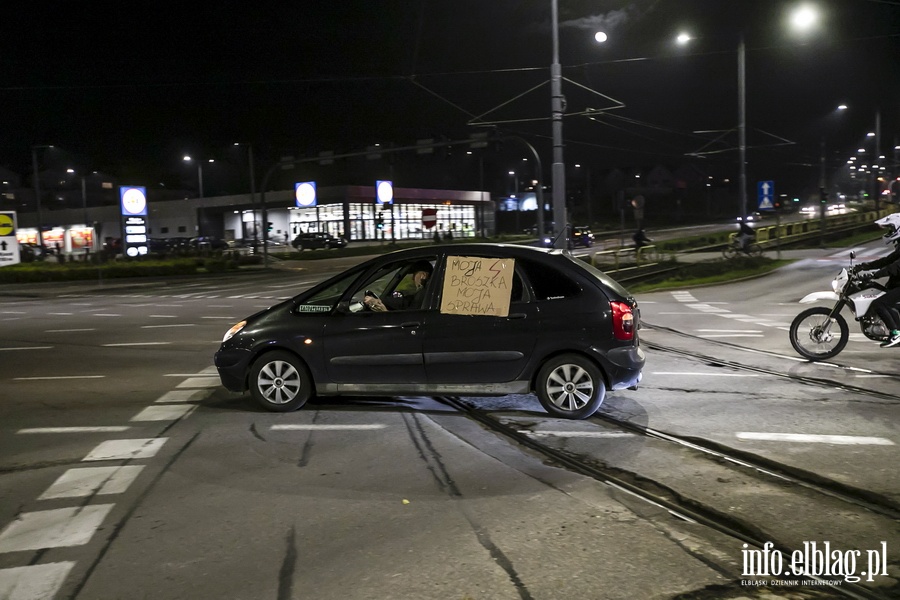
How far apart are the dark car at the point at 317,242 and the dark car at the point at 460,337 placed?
175ft

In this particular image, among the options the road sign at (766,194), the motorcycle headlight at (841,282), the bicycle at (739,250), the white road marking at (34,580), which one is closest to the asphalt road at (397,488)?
the white road marking at (34,580)

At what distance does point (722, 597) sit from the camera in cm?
388

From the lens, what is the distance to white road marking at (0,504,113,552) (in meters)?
4.75

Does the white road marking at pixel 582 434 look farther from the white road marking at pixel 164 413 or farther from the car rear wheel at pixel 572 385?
the white road marking at pixel 164 413

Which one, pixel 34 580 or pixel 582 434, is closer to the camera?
pixel 34 580

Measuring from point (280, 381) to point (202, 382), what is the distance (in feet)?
8.16

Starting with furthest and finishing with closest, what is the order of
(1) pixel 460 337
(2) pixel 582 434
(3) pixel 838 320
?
(3) pixel 838 320 < (1) pixel 460 337 < (2) pixel 582 434

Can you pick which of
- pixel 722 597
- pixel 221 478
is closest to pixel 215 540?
pixel 221 478

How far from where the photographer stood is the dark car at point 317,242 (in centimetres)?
6116

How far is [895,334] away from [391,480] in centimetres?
725

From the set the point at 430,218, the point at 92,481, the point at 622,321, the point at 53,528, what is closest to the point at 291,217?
the point at 430,218

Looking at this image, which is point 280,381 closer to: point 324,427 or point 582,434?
point 324,427

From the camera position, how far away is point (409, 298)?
790 centimetres

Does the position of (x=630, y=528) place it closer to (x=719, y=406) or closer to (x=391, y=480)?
(x=391, y=480)
